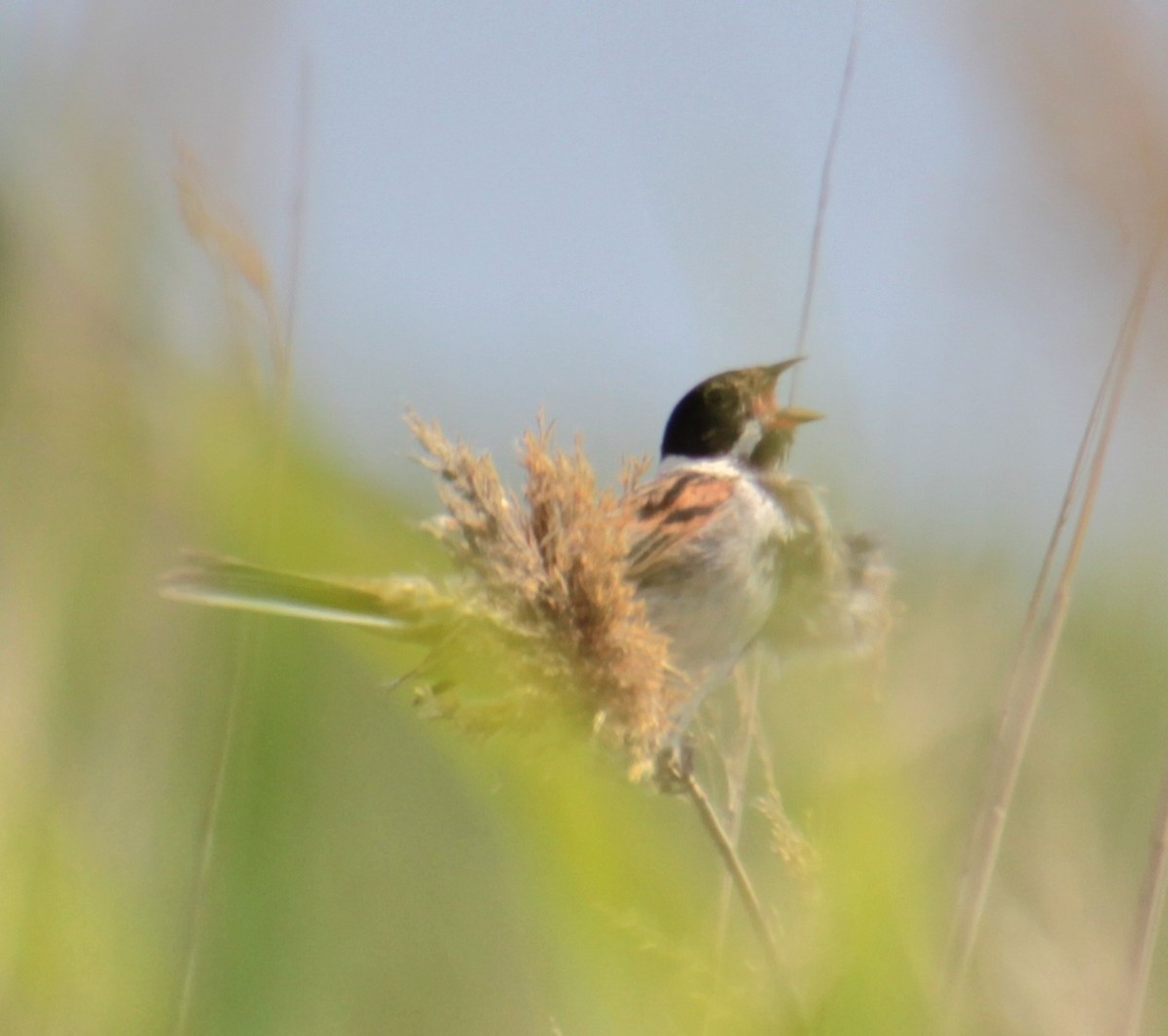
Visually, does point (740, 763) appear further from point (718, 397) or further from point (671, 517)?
point (718, 397)

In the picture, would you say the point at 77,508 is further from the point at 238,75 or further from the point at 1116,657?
the point at 1116,657

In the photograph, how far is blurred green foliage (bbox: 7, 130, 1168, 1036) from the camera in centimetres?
78

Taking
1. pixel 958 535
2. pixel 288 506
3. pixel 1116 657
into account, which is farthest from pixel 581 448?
pixel 1116 657

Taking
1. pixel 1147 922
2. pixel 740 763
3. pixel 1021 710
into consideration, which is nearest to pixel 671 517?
pixel 740 763

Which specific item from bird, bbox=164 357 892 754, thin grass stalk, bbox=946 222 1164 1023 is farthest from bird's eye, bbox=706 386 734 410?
thin grass stalk, bbox=946 222 1164 1023

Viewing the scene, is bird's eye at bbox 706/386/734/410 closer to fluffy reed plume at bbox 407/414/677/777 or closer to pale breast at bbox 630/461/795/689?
pale breast at bbox 630/461/795/689

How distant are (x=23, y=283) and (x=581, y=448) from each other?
515 millimetres

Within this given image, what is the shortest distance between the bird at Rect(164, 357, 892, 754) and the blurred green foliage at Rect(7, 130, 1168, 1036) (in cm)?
47

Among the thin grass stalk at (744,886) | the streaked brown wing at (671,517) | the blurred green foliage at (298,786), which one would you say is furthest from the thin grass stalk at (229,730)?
the streaked brown wing at (671,517)

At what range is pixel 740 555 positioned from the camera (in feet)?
9.20

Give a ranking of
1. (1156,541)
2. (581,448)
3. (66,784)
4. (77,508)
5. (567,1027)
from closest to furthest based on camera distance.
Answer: (567,1027)
(66,784)
(77,508)
(581,448)
(1156,541)

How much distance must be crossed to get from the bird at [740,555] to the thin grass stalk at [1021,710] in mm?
224

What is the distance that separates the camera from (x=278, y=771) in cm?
114

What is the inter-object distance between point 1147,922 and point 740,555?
1.30 metres
